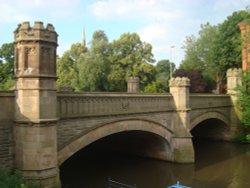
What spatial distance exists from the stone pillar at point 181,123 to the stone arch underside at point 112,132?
466 millimetres

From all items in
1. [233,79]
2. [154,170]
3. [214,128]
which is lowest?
[154,170]

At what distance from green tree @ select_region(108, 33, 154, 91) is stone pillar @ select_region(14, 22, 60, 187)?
29.1 metres

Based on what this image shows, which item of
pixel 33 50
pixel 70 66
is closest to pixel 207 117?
pixel 33 50

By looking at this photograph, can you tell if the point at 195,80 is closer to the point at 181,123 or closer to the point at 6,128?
the point at 181,123

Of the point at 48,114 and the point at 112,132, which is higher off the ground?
the point at 48,114

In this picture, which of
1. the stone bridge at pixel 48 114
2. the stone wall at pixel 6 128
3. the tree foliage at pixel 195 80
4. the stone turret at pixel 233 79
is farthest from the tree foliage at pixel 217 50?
the stone wall at pixel 6 128

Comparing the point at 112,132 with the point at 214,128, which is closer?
the point at 112,132

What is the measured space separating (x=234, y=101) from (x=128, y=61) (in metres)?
16.6

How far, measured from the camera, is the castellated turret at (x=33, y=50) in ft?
32.2

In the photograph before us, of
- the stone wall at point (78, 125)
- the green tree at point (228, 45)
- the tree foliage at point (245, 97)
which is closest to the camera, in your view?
the stone wall at point (78, 125)

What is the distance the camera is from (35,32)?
9828 mm

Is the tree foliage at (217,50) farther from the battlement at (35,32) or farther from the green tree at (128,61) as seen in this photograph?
the battlement at (35,32)

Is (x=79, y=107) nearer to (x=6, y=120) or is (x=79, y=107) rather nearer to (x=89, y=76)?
(x=6, y=120)

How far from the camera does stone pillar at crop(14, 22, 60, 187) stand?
9.78 meters
